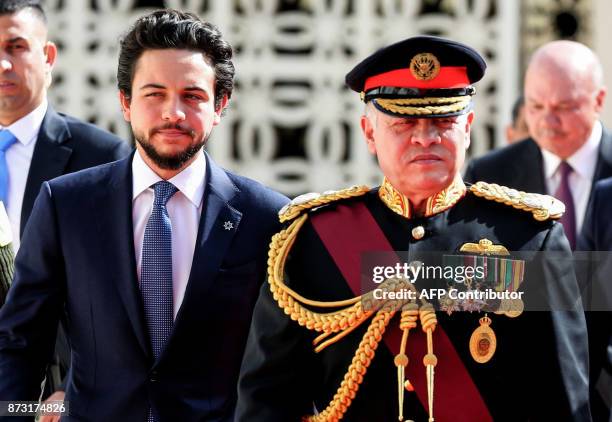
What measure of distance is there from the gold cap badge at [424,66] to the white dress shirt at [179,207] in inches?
30.8

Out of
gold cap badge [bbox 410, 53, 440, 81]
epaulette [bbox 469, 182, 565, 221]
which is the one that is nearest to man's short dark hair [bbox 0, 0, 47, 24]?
gold cap badge [bbox 410, 53, 440, 81]

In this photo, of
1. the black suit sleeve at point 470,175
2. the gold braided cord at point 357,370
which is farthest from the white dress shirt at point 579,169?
the gold braided cord at point 357,370

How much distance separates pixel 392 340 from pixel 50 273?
101cm

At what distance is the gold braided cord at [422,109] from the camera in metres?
3.35

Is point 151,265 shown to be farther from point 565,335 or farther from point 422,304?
point 565,335

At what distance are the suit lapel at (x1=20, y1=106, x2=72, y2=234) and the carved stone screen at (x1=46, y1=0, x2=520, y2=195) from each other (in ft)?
11.3

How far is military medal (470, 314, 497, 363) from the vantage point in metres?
3.31

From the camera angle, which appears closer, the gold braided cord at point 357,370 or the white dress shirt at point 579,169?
the gold braided cord at point 357,370

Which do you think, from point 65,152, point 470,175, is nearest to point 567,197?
point 470,175

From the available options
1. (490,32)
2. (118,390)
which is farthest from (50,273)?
(490,32)

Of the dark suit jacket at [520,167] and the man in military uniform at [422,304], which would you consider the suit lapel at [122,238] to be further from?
the dark suit jacket at [520,167]

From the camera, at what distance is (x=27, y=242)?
3.83 meters

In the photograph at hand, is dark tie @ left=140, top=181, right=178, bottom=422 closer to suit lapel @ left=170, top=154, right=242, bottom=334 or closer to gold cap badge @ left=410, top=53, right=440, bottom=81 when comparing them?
suit lapel @ left=170, top=154, right=242, bottom=334

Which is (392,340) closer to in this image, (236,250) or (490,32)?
(236,250)
